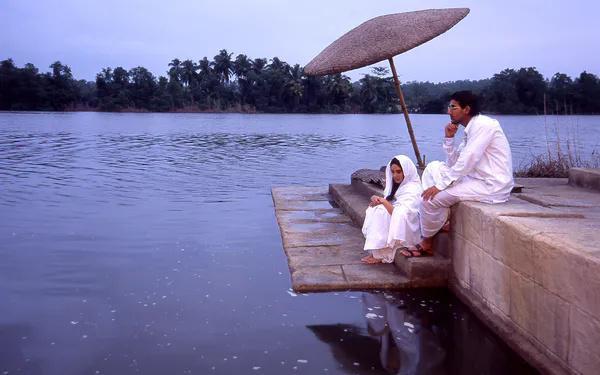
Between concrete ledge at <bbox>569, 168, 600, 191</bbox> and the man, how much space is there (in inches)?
105

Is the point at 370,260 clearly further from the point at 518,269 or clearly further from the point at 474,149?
the point at 518,269

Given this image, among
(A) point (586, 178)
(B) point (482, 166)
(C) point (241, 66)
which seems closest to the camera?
(B) point (482, 166)

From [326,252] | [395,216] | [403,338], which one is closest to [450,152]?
[395,216]

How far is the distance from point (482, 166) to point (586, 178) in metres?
3.09

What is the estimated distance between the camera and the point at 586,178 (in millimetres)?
6754

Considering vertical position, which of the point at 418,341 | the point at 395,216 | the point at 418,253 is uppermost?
the point at 395,216

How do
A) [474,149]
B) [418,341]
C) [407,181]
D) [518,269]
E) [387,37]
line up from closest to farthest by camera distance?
[518,269], [418,341], [474,149], [407,181], [387,37]

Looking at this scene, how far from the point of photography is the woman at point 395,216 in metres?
5.02

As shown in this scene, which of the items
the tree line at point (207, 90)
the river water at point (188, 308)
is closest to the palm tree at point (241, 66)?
the tree line at point (207, 90)

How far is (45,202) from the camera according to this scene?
9.43 metres

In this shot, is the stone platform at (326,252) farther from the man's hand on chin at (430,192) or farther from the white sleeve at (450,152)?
the white sleeve at (450,152)

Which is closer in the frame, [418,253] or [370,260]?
[418,253]

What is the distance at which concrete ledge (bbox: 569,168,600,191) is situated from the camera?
21.4ft

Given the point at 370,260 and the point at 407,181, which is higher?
the point at 407,181
